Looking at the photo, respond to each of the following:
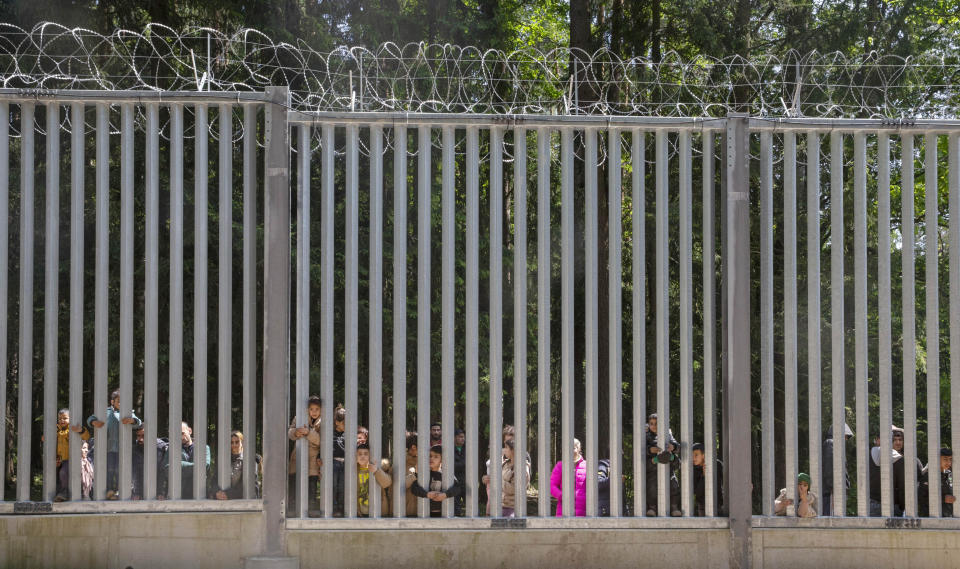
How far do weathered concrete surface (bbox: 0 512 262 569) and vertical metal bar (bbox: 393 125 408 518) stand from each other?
1.04m

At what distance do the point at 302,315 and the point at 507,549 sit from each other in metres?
2.18

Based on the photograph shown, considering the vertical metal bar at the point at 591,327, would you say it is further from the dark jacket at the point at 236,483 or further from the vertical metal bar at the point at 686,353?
the dark jacket at the point at 236,483

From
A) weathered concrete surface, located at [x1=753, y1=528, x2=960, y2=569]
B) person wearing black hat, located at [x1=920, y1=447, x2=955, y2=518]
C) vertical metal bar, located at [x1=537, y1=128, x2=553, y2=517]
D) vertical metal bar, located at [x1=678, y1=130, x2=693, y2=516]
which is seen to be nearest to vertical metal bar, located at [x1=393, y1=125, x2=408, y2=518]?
vertical metal bar, located at [x1=537, y1=128, x2=553, y2=517]

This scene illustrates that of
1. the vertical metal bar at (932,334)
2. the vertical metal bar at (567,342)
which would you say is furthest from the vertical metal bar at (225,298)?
the vertical metal bar at (932,334)

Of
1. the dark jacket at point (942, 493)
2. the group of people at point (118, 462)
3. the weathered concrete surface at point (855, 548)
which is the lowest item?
the weathered concrete surface at point (855, 548)

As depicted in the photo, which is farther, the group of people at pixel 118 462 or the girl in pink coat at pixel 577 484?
the girl in pink coat at pixel 577 484

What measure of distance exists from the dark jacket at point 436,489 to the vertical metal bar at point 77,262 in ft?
6.88

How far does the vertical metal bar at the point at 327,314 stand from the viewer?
7.11 m

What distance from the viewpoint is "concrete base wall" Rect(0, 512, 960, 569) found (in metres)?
6.95

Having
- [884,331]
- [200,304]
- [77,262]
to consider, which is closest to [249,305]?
[200,304]

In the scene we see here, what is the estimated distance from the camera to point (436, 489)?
7285mm

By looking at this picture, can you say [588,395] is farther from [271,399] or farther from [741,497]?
[271,399]

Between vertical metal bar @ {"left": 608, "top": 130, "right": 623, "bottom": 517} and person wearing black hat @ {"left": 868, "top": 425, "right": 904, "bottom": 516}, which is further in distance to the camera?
person wearing black hat @ {"left": 868, "top": 425, "right": 904, "bottom": 516}

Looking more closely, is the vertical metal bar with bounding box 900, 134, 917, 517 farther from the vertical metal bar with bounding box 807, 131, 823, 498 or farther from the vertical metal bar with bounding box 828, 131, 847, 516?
the vertical metal bar with bounding box 807, 131, 823, 498
